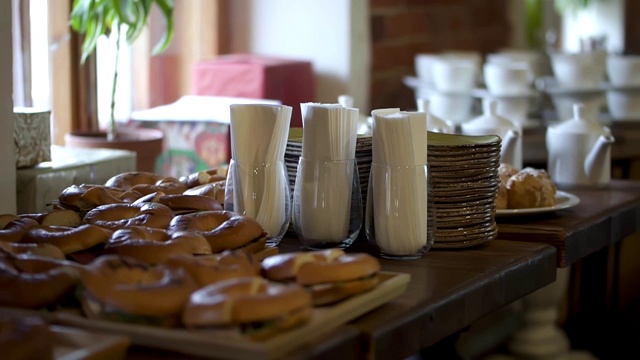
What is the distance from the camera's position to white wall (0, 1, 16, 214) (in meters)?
1.57

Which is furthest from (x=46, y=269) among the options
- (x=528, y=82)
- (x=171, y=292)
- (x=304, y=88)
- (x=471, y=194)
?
(x=528, y=82)

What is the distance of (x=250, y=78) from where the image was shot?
2.55 metres

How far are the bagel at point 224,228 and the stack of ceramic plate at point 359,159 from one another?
8.9 inches

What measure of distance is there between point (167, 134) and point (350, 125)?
3.09ft

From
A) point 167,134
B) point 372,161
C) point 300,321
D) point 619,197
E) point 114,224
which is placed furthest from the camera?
point 167,134

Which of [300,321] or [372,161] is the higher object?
[372,161]

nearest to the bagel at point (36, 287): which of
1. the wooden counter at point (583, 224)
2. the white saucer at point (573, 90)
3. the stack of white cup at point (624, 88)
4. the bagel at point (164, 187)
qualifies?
the bagel at point (164, 187)

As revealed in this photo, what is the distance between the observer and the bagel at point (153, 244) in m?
1.21

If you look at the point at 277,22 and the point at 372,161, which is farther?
the point at 277,22

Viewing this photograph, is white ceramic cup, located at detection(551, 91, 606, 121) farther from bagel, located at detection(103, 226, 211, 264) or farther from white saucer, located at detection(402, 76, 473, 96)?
bagel, located at detection(103, 226, 211, 264)

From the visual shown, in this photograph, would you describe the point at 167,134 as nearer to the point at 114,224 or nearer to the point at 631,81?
the point at 114,224

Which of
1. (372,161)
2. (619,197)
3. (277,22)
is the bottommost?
(619,197)

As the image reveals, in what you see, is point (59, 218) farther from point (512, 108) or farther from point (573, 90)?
point (573, 90)

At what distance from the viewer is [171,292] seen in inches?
41.1
